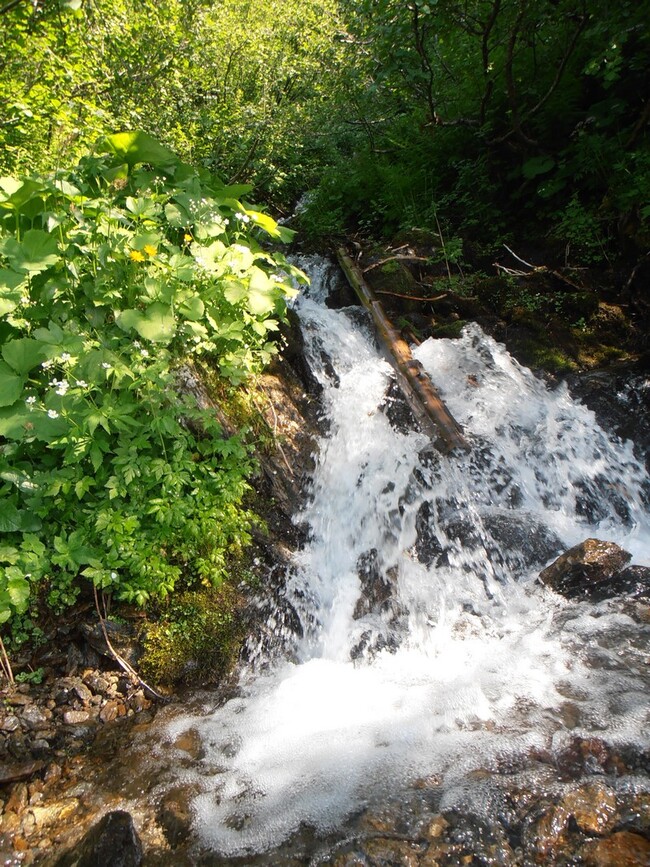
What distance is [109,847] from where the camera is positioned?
2393mm

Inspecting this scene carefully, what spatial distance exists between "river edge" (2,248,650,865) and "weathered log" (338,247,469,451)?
1.31 m

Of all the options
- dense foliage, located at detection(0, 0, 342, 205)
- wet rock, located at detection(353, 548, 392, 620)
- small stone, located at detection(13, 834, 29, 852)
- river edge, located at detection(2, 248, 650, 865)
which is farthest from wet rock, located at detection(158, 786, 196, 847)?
dense foliage, located at detection(0, 0, 342, 205)

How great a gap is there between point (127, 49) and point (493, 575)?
29.1 ft

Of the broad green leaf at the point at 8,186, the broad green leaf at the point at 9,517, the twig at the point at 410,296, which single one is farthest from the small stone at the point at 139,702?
the twig at the point at 410,296

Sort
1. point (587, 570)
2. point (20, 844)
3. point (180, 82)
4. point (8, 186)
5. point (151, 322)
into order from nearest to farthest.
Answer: point (20, 844), point (151, 322), point (8, 186), point (587, 570), point (180, 82)

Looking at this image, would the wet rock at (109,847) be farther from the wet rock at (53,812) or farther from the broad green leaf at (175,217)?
the broad green leaf at (175,217)

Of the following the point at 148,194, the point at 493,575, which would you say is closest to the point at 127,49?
the point at 148,194

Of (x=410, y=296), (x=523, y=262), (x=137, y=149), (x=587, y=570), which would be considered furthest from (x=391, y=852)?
(x=523, y=262)

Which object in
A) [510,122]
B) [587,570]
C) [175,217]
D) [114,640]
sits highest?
[510,122]

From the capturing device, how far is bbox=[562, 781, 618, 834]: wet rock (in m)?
2.34

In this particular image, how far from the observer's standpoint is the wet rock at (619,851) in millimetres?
2162

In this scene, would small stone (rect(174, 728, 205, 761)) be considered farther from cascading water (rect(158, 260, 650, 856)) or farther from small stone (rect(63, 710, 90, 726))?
small stone (rect(63, 710, 90, 726))

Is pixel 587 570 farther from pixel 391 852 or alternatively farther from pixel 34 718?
pixel 34 718

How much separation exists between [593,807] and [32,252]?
4.41 meters
